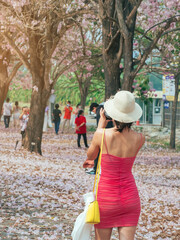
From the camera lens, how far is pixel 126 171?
3748 mm

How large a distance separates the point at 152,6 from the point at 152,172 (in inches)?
280

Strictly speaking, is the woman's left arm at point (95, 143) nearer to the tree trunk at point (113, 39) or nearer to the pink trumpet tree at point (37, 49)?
the tree trunk at point (113, 39)

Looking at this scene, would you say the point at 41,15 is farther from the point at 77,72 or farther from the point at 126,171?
the point at 77,72

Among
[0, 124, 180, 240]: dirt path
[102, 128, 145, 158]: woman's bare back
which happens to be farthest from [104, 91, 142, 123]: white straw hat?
[0, 124, 180, 240]: dirt path

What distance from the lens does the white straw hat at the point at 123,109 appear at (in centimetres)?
374

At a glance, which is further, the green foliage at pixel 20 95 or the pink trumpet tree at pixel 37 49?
the green foliage at pixel 20 95

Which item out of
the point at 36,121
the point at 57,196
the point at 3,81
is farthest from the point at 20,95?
the point at 57,196

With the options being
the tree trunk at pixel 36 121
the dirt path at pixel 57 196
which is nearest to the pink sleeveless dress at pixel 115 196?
the dirt path at pixel 57 196

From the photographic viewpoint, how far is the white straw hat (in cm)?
374

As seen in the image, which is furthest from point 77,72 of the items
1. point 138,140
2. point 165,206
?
point 138,140

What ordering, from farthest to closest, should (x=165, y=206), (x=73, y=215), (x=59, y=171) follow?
(x=59, y=171), (x=165, y=206), (x=73, y=215)

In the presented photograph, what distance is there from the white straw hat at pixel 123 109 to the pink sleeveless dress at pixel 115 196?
0.33 metres

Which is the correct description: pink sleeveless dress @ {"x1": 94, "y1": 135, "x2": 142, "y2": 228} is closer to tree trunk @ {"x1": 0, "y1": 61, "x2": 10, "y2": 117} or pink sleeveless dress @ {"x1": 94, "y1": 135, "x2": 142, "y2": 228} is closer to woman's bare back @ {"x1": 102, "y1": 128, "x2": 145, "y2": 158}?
woman's bare back @ {"x1": 102, "y1": 128, "x2": 145, "y2": 158}

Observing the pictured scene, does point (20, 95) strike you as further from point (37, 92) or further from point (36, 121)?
point (37, 92)
